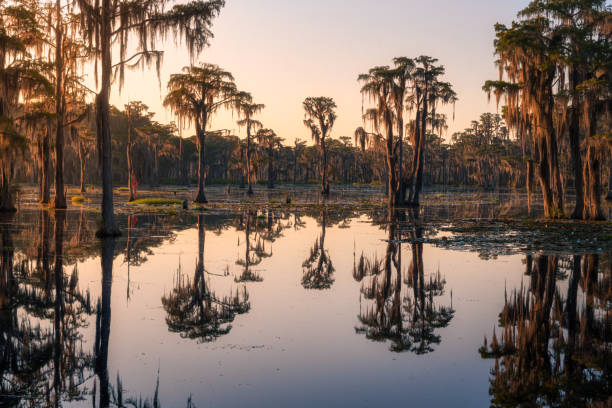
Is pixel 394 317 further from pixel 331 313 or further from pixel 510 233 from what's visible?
pixel 510 233

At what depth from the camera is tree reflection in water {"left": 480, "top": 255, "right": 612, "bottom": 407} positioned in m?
5.11

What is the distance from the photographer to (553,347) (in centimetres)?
649

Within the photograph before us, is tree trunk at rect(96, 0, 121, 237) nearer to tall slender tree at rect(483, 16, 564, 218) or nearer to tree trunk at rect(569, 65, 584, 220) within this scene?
tall slender tree at rect(483, 16, 564, 218)

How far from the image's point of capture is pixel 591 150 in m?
24.4

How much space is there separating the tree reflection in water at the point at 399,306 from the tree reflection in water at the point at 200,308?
224 cm

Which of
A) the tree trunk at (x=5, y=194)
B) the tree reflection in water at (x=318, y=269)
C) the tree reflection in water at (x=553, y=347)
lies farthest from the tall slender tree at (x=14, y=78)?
the tree reflection in water at (x=553, y=347)

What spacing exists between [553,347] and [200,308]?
18.5 feet

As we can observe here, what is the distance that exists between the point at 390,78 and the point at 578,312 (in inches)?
1303

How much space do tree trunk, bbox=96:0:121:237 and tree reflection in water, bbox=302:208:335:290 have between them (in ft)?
25.8

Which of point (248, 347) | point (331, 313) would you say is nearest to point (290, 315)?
point (331, 313)

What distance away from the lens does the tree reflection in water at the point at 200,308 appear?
7.32m

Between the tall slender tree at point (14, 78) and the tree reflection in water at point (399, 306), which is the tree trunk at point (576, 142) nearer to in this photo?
the tree reflection in water at point (399, 306)

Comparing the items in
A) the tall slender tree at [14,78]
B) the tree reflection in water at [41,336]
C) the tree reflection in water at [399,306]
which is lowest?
the tree reflection in water at [399,306]

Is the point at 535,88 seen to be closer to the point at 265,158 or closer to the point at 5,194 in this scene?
the point at 5,194
